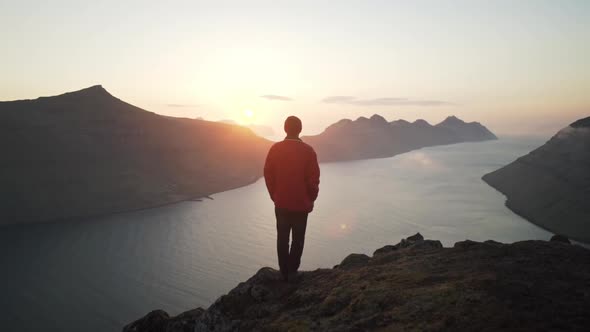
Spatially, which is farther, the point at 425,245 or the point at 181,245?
the point at 181,245

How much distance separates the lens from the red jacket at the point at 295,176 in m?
6.58

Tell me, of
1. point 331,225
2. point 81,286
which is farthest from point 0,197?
point 331,225

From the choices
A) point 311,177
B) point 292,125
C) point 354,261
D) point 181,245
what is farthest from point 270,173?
point 181,245

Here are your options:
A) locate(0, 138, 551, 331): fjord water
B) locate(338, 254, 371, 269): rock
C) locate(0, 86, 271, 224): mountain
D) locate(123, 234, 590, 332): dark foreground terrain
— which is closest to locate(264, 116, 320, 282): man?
locate(123, 234, 590, 332): dark foreground terrain

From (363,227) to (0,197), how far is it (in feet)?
219

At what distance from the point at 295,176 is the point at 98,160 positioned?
289ft

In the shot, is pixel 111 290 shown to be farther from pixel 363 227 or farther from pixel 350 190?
pixel 350 190

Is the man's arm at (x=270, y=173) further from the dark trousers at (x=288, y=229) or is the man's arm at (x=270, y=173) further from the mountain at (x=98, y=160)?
the mountain at (x=98, y=160)

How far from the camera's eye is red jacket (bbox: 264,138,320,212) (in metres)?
6.58

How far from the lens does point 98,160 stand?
8081 centimetres

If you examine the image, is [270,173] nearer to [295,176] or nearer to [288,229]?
[295,176]

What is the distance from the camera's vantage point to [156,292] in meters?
35.6

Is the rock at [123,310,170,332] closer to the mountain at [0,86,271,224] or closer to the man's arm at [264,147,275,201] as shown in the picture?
the man's arm at [264,147,275,201]

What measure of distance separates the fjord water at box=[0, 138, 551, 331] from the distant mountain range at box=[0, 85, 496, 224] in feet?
21.3
